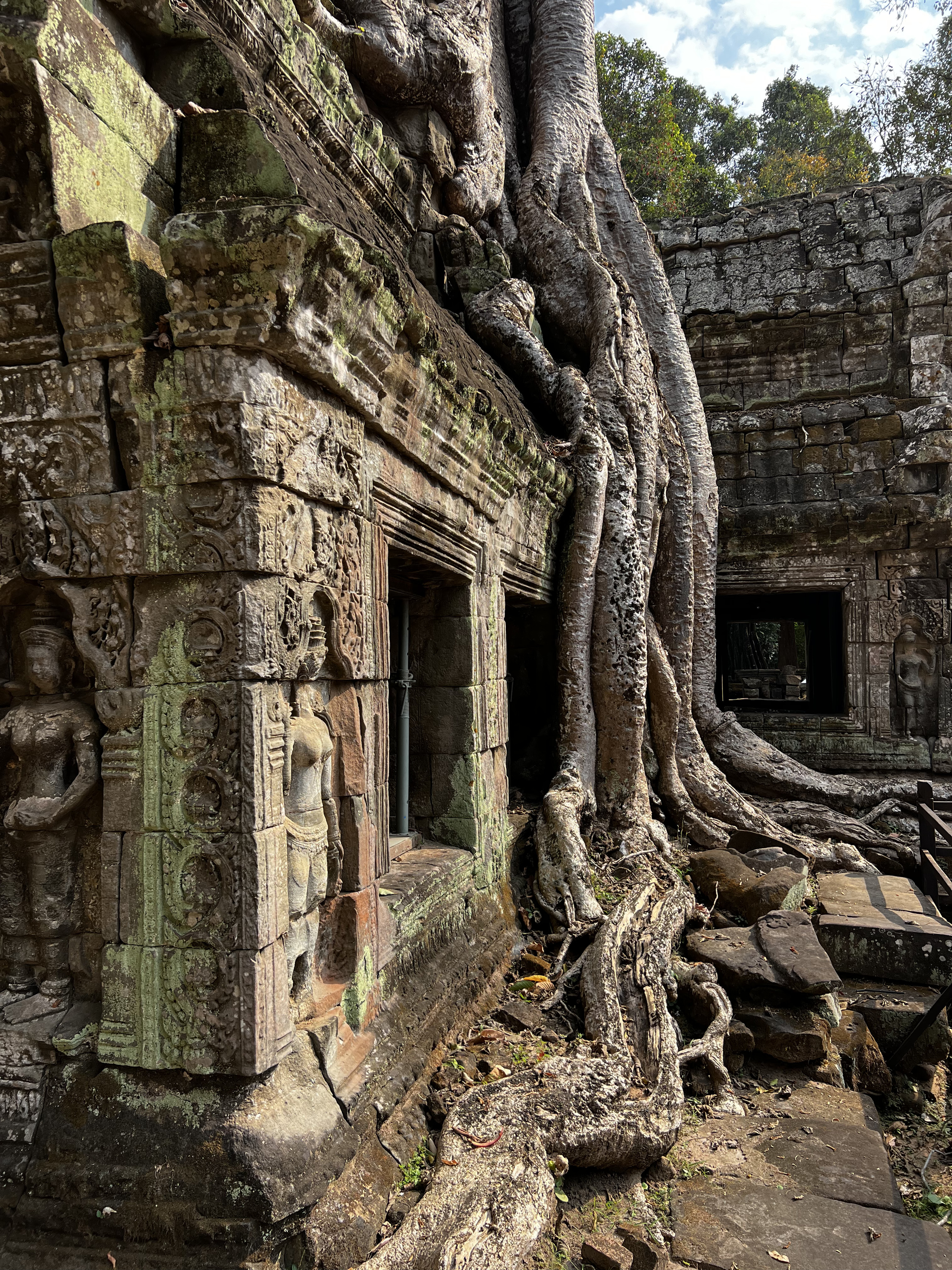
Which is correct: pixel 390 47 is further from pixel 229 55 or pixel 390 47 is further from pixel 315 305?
pixel 315 305

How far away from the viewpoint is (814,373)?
349 inches

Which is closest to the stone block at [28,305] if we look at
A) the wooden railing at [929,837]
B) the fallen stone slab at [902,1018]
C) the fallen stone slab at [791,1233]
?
the fallen stone slab at [791,1233]

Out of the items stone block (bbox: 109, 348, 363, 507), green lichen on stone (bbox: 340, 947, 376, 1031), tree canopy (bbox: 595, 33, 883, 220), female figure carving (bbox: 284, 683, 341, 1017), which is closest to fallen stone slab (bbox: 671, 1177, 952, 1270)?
green lichen on stone (bbox: 340, 947, 376, 1031)

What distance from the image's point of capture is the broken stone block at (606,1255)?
87.9 inches

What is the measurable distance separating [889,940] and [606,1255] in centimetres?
317

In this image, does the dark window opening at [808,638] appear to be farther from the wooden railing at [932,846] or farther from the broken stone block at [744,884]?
the broken stone block at [744,884]

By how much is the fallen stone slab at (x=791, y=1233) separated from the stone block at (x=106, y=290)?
3041 mm

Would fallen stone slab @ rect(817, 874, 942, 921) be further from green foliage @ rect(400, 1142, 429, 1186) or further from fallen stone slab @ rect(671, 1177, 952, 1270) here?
green foliage @ rect(400, 1142, 429, 1186)

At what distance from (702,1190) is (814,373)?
830cm

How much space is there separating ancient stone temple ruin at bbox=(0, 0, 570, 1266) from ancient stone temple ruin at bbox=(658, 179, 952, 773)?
688 cm

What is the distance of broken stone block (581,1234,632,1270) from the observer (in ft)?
7.32

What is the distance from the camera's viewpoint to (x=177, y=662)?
2148 mm

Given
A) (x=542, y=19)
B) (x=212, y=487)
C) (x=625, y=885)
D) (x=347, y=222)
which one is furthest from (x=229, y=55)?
(x=542, y=19)

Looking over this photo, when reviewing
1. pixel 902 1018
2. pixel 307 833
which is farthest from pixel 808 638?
pixel 307 833
